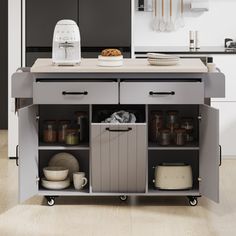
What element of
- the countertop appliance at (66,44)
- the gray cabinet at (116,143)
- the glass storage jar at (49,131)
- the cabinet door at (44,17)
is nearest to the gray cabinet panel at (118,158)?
the gray cabinet at (116,143)

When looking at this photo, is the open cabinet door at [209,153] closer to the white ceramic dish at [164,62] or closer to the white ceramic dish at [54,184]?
the white ceramic dish at [164,62]

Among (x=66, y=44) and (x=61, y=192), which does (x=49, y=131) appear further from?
(x=66, y=44)

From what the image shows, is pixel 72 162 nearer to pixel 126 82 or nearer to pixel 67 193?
pixel 67 193

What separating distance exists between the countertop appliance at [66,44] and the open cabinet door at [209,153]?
83cm

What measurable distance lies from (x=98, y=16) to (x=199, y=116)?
1990 mm

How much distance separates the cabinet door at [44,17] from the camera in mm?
6555

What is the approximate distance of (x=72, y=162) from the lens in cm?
516

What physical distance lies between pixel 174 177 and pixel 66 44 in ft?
3.41

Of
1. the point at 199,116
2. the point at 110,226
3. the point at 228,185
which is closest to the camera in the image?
the point at 110,226

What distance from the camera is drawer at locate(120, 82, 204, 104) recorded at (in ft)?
15.8

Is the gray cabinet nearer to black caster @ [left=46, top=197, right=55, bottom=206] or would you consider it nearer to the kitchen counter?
black caster @ [left=46, top=197, right=55, bottom=206]

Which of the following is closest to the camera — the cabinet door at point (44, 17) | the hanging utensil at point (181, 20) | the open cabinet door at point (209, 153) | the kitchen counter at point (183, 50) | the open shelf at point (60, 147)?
the open cabinet door at point (209, 153)

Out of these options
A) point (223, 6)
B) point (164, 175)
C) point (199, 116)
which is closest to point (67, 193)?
point (164, 175)

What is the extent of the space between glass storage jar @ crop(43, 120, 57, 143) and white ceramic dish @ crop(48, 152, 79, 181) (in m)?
0.12
